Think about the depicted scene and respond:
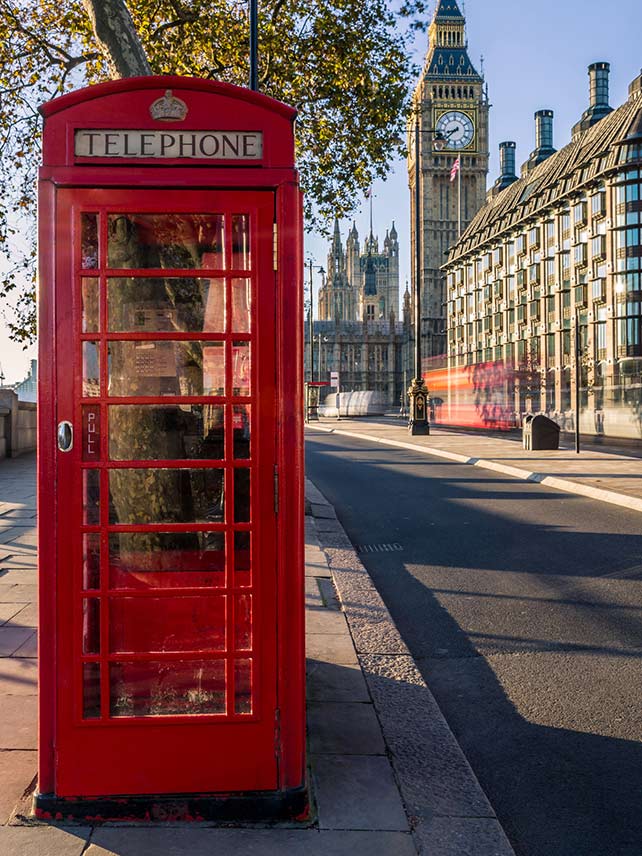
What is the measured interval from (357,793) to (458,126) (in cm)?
11242

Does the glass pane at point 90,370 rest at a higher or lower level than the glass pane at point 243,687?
higher

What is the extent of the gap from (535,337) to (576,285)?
8.34 meters

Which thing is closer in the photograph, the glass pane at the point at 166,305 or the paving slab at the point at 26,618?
the glass pane at the point at 166,305

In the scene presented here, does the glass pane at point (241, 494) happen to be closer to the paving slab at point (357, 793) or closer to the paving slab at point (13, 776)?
the paving slab at point (357, 793)

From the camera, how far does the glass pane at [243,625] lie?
2.96 meters

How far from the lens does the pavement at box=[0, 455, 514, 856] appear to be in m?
2.70

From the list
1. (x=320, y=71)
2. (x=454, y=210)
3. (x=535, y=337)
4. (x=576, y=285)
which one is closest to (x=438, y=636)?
(x=320, y=71)

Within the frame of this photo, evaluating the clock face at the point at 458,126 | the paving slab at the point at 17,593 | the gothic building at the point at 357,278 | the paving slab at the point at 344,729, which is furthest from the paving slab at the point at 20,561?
the gothic building at the point at 357,278

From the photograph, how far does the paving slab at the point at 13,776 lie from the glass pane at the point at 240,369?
1615 mm

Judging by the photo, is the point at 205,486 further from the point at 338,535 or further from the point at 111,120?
the point at 338,535

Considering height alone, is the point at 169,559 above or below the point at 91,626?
above

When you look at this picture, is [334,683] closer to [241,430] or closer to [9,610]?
[241,430]

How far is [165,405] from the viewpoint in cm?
300

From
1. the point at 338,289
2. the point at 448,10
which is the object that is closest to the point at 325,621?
the point at 448,10
